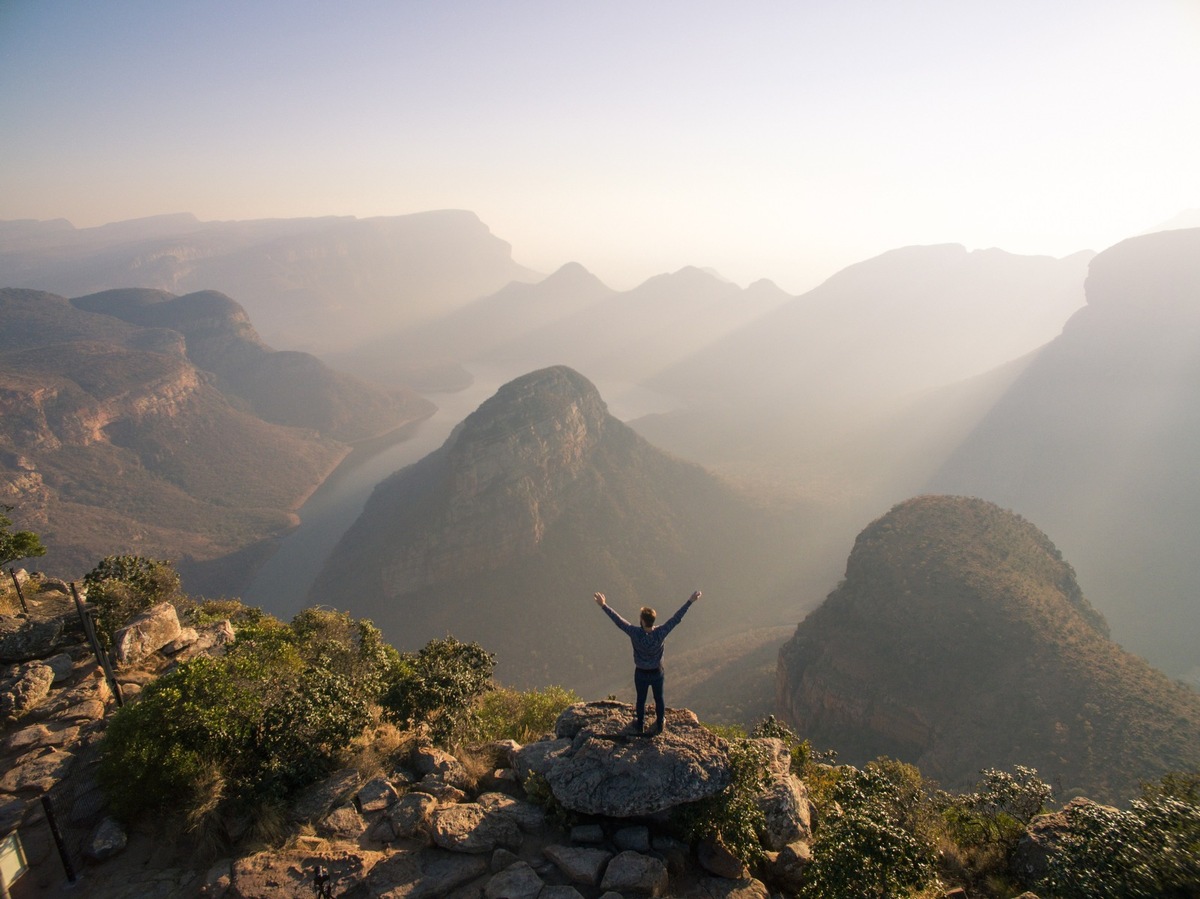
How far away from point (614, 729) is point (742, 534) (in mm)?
81459

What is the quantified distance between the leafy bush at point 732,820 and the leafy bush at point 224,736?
24.2 feet

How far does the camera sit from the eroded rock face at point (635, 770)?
9.74 meters

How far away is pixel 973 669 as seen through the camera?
127 ft

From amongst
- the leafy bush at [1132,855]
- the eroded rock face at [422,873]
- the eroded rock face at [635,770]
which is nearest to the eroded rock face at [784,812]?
the eroded rock face at [635,770]

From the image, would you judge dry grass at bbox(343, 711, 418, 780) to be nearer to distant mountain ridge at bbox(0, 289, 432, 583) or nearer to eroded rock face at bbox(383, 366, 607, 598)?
eroded rock face at bbox(383, 366, 607, 598)

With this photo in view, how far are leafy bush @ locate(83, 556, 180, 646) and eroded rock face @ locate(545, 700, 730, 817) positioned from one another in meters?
14.9

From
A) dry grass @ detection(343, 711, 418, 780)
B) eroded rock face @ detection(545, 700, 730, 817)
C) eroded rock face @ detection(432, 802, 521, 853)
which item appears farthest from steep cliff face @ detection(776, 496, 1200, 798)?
dry grass @ detection(343, 711, 418, 780)

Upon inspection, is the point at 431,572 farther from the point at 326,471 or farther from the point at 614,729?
the point at 326,471

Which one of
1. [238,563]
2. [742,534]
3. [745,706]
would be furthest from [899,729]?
[238,563]

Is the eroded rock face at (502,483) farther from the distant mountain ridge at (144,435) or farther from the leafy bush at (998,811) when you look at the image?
the leafy bush at (998,811)

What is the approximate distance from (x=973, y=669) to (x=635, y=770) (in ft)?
130

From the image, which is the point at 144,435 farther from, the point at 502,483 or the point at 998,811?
the point at 998,811

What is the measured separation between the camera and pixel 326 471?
449 feet

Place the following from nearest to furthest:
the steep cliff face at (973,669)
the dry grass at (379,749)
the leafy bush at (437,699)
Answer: the dry grass at (379,749)
the leafy bush at (437,699)
the steep cliff face at (973,669)
